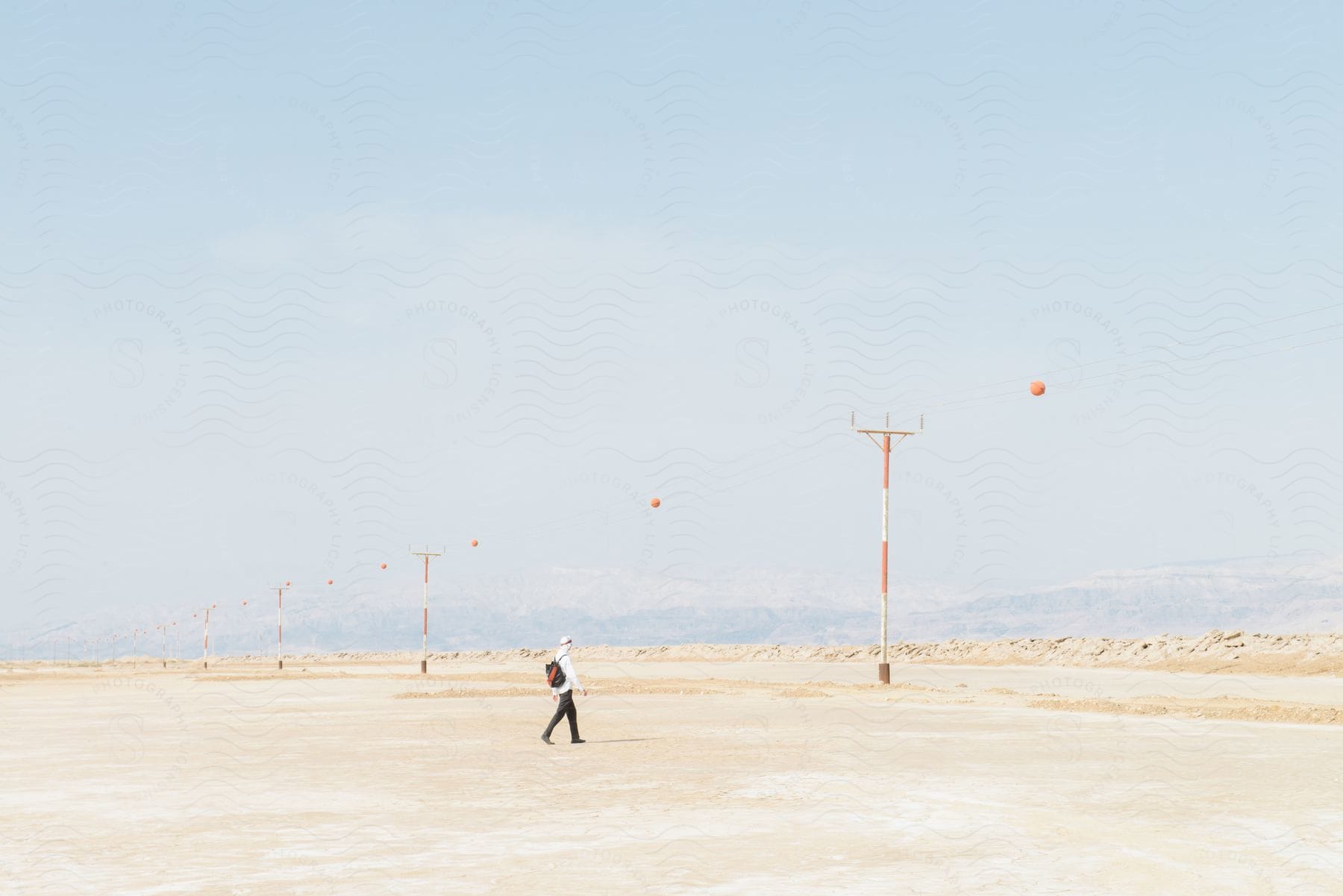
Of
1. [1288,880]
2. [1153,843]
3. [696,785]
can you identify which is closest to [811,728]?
[696,785]

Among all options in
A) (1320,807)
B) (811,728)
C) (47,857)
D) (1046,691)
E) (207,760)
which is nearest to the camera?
(47,857)

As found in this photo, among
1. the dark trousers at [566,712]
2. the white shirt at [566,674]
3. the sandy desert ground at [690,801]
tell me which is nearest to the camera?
the sandy desert ground at [690,801]

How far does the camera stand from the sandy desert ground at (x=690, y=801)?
12.7 meters

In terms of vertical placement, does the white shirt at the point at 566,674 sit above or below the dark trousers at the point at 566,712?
above

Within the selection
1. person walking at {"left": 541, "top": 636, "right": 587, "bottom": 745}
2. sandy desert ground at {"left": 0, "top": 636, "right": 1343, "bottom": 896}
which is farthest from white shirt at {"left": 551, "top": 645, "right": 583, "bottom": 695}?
sandy desert ground at {"left": 0, "top": 636, "right": 1343, "bottom": 896}

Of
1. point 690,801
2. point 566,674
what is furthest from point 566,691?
point 690,801

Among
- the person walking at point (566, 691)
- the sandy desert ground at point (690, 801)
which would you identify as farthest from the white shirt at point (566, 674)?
the sandy desert ground at point (690, 801)

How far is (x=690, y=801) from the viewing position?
18141mm

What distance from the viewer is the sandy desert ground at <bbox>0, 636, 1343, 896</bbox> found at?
12.7 meters

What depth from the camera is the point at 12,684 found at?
3162 inches

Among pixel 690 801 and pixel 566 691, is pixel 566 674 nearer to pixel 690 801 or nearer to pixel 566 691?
pixel 566 691

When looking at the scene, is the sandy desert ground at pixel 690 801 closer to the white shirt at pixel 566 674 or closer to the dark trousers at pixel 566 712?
the dark trousers at pixel 566 712

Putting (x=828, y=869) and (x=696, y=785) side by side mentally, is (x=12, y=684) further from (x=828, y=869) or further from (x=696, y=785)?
(x=828, y=869)

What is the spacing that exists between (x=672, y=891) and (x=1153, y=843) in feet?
18.0
